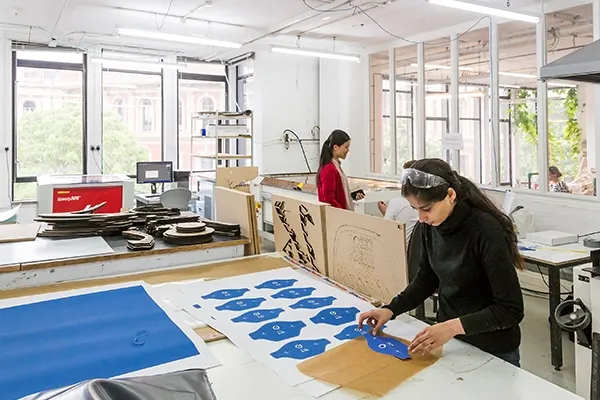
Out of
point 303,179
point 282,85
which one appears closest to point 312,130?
point 282,85

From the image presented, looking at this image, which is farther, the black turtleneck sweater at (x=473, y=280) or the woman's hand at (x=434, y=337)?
the black turtleneck sweater at (x=473, y=280)

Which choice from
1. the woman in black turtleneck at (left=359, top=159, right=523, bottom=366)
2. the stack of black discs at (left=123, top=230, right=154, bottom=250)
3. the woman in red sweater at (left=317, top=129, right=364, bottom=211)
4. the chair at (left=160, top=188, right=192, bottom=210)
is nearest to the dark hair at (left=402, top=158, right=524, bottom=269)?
the woman in black turtleneck at (left=359, top=159, right=523, bottom=366)

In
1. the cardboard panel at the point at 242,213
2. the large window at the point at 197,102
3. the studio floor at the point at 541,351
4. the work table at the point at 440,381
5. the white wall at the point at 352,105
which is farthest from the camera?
the large window at the point at 197,102

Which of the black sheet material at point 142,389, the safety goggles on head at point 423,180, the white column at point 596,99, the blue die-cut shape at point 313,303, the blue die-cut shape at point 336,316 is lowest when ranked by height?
the blue die-cut shape at point 336,316

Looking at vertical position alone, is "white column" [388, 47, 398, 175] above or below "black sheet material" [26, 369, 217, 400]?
above

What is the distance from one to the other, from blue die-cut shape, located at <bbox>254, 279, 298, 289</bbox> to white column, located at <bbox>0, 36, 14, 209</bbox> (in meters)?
6.21

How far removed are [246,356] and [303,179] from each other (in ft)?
16.6

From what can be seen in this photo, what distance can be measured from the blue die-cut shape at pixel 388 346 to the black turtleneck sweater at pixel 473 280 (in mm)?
151

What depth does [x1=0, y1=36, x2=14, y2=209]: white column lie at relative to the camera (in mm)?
6613

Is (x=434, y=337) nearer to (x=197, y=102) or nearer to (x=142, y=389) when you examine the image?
(x=142, y=389)

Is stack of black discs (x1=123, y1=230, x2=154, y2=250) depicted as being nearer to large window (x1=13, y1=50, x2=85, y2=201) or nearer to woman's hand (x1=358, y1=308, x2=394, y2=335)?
woman's hand (x1=358, y1=308, x2=394, y2=335)

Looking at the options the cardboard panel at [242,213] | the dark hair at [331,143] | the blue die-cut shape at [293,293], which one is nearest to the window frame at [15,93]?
the dark hair at [331,143]

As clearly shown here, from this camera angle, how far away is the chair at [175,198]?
597cm

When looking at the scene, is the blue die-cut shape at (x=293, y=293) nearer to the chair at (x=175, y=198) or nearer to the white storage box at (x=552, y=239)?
the white storage box at (x=552, y=239)
